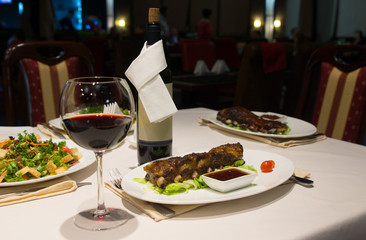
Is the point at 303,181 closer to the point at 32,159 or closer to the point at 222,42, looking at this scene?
the point at 32,159

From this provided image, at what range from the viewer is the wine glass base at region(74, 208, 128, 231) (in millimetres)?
707

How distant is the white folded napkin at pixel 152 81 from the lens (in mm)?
897

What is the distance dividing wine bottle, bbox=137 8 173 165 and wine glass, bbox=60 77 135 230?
9.9 inches

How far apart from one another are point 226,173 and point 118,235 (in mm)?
293

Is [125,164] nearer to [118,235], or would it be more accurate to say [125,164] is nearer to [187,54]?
[118,235]

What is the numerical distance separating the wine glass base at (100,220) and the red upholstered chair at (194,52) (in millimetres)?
3935

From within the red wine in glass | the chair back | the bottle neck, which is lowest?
the chair back

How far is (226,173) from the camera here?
2.83 feet

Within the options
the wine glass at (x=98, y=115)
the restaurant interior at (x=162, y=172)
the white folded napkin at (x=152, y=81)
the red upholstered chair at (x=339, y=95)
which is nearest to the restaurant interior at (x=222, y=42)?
the red upholstered chair at (x=339, y=95)

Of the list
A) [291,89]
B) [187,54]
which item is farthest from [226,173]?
[187,54]

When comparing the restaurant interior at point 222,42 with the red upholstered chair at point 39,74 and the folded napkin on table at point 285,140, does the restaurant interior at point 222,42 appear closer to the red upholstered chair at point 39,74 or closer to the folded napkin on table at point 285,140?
the red upholstered chair at point 39,74

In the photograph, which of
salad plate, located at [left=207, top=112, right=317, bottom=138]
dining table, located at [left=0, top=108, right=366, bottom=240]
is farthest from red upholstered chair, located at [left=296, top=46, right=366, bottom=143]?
dining table, located at [left=0, top=108, right=366, bottom=240]

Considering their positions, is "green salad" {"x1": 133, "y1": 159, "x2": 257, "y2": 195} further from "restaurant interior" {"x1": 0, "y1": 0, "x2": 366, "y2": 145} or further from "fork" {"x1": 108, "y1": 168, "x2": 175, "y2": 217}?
"restaurant interior" {"x1": 0, "y1": 0, "x2": 366, "y2": 145}

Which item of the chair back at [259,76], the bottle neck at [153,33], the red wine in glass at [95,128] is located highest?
the bottle neck at [153,33]
